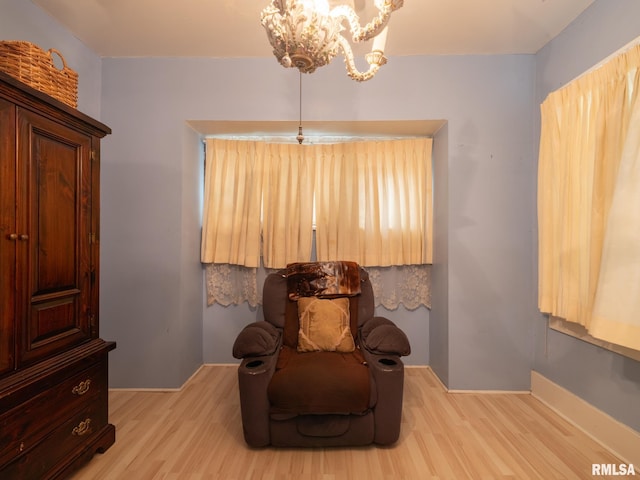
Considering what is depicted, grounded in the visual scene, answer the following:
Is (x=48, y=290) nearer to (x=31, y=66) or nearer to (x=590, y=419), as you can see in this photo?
(x=31, y=66)

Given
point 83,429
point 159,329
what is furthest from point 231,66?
point 83,429

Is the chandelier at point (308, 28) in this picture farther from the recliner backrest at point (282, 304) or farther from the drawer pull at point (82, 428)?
the drawer pull at point (82, 428)

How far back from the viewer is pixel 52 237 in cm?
145

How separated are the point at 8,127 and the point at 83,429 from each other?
1.54 meters

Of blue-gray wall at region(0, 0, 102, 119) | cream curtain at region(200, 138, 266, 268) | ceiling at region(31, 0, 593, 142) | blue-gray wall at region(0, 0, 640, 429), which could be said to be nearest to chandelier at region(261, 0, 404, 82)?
ceiling at region(31, 0, 593, 142)

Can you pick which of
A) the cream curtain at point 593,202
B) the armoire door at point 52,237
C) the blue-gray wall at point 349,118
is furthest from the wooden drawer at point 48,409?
the cream curtain at point 593,202

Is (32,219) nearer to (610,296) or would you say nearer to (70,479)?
(70,479)

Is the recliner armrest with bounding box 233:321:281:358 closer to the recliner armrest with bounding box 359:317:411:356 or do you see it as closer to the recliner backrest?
the recliner backrest

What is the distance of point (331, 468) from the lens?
5.26ft

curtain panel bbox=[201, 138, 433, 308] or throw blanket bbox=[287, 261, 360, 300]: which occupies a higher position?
curtain panel bbox=[201, 138, 433, 308]

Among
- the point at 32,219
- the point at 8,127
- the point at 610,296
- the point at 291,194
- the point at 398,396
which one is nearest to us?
the point at 8,127

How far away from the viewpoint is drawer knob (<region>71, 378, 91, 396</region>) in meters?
1.54

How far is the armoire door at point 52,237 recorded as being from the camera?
1318mm

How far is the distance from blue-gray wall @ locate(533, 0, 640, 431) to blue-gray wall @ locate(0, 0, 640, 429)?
0.39ft
